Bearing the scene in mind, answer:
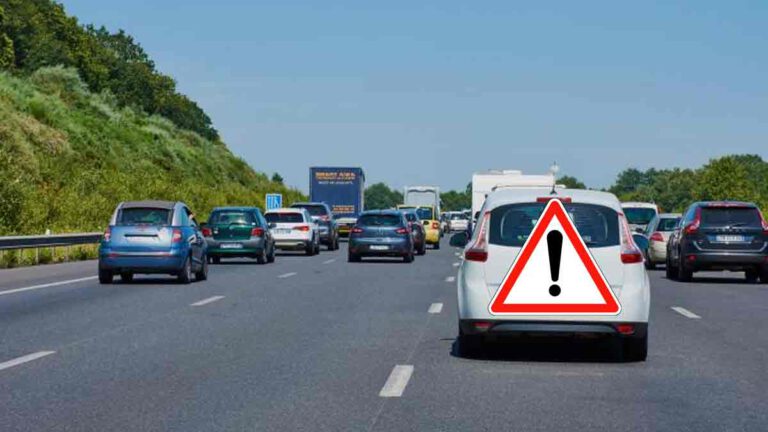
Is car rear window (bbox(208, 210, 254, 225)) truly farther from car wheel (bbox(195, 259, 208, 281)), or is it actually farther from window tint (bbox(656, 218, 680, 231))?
window tint (bbox(656, 218, 680, 231))

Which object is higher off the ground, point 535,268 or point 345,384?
point 535,268

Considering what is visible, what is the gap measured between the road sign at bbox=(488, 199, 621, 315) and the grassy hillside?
27131mm

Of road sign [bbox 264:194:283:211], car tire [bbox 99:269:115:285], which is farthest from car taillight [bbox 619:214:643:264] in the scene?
road sign [bbox 264:194:283:211]

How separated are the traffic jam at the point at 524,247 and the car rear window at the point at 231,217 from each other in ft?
0.12

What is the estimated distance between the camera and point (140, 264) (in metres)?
24.2

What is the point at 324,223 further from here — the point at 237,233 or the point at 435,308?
the point at 435,308

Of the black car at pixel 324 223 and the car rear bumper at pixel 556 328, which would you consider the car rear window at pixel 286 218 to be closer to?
the black car at pixel 324 223

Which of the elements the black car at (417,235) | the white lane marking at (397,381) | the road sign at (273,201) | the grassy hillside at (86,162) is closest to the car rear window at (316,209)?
the black car at (417,235)

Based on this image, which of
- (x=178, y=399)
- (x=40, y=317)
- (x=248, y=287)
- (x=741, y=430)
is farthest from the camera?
(x=248, y=287)

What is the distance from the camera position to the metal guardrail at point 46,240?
29.9m

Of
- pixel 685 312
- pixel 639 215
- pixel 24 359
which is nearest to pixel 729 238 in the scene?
pixel 685 312

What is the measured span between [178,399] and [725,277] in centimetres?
2409

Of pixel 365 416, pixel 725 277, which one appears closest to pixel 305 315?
pixel 365 416

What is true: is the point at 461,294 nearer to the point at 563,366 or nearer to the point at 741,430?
the point at 563,366
